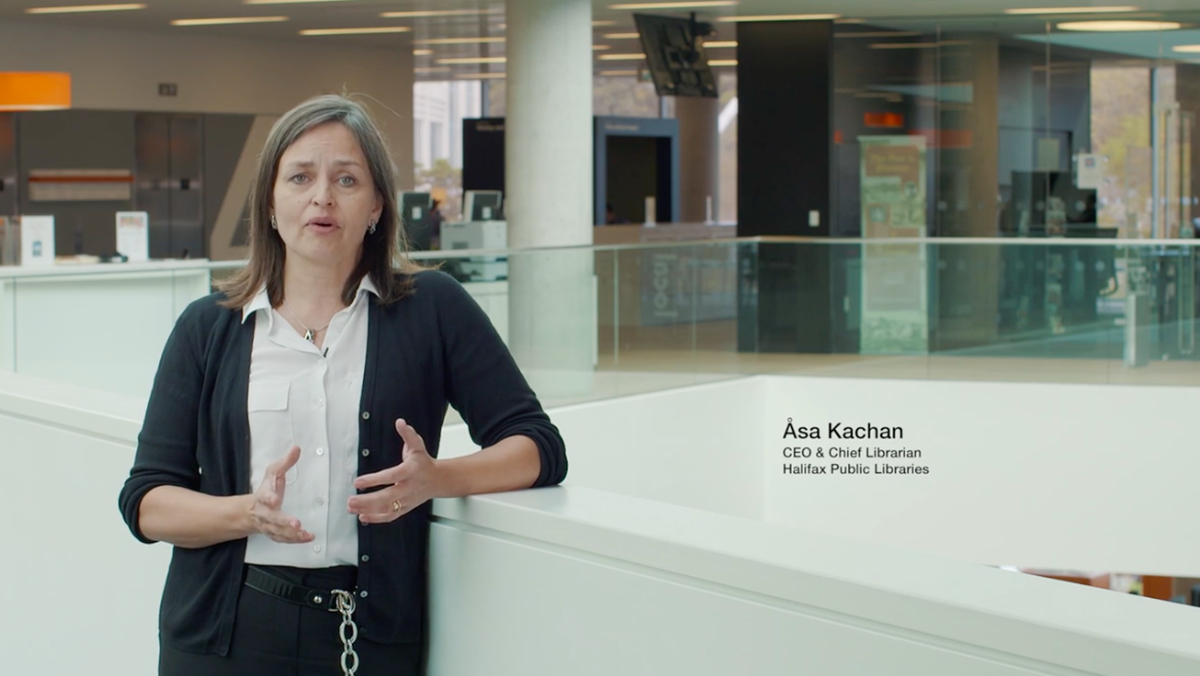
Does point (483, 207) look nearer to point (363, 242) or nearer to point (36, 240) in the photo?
point (36, 240)

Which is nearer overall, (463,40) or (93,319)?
(93,319)

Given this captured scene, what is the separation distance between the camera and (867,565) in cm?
157

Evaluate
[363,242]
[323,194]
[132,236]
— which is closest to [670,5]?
[132,236]

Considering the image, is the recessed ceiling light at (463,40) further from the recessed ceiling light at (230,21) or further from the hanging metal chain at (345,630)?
the hanging metal chain at (345,630)

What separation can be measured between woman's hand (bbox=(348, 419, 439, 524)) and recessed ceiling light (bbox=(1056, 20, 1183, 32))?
1236 cm

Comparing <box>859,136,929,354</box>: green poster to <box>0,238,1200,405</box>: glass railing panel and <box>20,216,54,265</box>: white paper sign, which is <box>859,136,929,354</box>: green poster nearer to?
<box>0,238,1200,405</box>: glass railing panel

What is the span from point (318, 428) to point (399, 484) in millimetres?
197

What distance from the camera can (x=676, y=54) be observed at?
12.9 m

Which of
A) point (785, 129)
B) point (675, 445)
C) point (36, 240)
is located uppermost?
point (785, 129)

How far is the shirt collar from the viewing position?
2002 millimetres

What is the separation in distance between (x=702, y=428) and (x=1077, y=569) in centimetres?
331

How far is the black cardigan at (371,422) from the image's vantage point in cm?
194

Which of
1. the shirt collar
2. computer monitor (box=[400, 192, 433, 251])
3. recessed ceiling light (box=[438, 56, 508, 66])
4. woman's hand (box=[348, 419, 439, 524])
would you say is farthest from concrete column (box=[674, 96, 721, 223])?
woman's hand (box=[348, 419, 439, 524])

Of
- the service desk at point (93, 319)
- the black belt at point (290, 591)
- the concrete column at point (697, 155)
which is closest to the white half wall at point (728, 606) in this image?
the black belt at point (290, 591)
